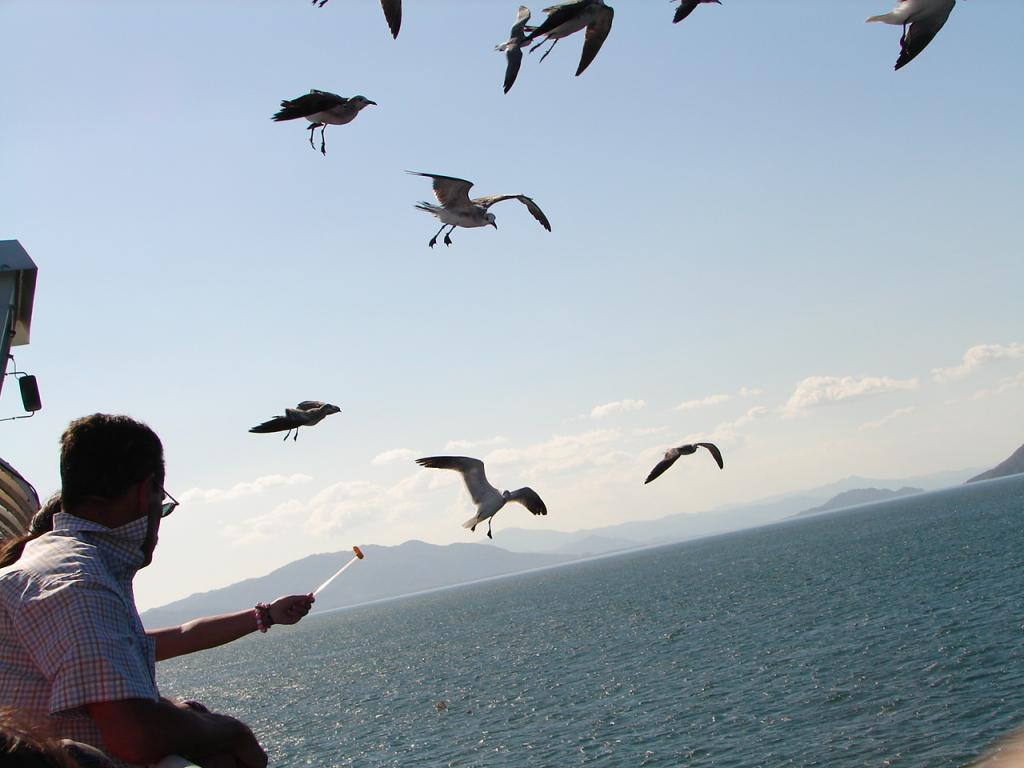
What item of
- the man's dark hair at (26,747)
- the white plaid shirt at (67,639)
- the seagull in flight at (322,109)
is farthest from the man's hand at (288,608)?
the seagull in flight at (322,109)

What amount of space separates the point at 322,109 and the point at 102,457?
18.6 feet

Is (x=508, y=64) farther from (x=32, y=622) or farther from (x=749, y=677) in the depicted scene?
(x=749, y=677)

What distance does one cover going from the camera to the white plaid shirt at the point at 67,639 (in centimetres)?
278

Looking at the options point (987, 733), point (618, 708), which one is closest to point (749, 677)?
point (618, 708)

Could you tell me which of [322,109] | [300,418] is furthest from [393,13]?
[300,418]

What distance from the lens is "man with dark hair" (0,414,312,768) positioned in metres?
2.77

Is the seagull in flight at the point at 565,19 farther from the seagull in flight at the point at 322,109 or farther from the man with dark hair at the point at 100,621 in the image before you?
the man with dark hair at the point at 100,621

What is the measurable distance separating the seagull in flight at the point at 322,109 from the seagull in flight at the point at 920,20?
444cm

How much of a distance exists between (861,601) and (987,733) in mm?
38669

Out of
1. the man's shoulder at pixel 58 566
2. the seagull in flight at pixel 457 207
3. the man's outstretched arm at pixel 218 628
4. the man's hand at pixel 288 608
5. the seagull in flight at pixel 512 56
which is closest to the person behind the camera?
the man's shoulder at pixel 58 566

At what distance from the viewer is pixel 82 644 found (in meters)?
2.80

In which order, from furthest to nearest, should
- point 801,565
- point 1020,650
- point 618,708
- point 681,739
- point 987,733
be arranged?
point 801,565 → point 618,708 → point 1020,650 → point 681,739 → point 987,733

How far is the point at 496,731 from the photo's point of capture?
42344 millimetres

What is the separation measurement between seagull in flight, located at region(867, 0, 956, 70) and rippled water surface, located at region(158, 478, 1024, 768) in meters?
23.0
